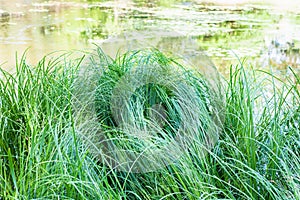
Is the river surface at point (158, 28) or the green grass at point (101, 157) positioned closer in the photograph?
the green grass at point (101, 157)

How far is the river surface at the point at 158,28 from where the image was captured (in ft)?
15.0

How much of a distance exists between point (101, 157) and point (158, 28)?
14.1ft

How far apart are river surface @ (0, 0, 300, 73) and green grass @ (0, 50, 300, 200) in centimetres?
203

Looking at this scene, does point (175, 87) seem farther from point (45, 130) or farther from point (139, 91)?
point (45, 130)

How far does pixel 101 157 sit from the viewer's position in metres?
1.33

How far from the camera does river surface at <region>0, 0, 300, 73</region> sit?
4578 mm

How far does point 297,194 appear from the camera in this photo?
109 cm

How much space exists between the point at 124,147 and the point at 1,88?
0.66 metres

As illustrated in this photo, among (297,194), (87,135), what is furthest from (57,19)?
(297,194)

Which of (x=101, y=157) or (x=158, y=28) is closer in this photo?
(x=101, y=157)

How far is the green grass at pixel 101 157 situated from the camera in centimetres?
116

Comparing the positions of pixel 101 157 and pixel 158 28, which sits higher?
pixel 158 28

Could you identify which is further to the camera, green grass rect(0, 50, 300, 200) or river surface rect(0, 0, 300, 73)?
river surface rect(0, 0, 300, 73)

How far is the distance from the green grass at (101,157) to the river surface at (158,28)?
6.65 ft
